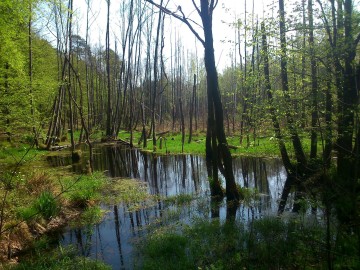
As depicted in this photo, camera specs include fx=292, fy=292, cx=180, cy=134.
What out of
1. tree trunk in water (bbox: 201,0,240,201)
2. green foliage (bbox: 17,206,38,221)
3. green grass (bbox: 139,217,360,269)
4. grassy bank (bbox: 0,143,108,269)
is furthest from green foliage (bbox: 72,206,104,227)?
tree trunk in water (bbox: 201,0,240,201)

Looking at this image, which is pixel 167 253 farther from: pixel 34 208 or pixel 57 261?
pixel 34 208

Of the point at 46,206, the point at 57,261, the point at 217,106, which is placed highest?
the point at 217,106

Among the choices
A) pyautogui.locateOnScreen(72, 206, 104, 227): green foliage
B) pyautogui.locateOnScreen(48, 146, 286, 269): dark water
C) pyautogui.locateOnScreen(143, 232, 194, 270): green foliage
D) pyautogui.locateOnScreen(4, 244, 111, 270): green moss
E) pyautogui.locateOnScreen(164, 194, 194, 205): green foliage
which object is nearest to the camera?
pyautogui.locateOnScreen(143, 232, 194, 270): green foliage

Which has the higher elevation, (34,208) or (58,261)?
(34,208)

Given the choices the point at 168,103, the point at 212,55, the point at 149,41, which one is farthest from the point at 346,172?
the point at 168,103

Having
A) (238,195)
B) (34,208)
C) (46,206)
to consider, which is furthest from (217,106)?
(34,208)

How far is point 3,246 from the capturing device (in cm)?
617

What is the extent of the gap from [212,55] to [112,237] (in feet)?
19.6

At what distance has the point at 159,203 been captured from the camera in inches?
380

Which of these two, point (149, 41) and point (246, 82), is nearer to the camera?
point (246, 82)

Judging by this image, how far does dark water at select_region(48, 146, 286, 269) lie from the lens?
668 centimetres

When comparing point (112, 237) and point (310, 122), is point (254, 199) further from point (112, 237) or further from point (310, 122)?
point (112, 237)

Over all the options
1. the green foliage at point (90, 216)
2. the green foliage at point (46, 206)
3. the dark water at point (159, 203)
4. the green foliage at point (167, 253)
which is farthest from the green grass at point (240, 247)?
the green foliage at point (46, 206)

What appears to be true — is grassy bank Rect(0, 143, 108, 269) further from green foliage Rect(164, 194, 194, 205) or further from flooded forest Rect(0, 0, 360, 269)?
green foliage Rect(164, 194, 194, 205)
